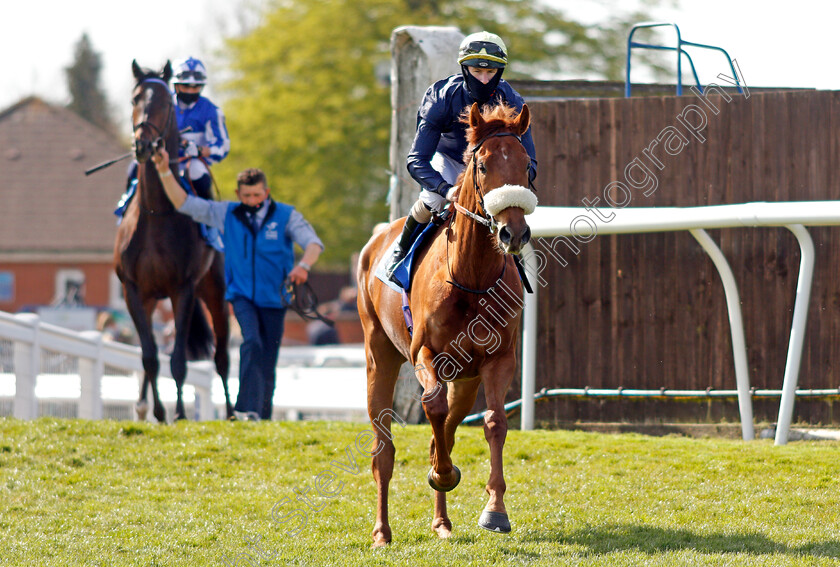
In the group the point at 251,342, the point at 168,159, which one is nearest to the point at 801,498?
the point at 251,342

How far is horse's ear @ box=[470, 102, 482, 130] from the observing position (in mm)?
5395

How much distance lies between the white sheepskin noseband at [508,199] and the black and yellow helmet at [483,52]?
4.11 feet

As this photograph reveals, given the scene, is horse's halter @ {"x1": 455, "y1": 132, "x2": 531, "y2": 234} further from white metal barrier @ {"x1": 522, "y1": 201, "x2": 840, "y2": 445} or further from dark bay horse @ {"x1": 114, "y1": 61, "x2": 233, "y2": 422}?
dark bay horse @ {"x1": 114, "y1": 61, "x2": 233, "y2": 422}

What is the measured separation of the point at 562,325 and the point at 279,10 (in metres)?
24.5

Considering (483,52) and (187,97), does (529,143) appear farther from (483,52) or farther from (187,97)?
(187,97)

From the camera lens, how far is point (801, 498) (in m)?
6.45

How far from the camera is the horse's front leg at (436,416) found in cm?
554

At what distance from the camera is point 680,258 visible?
9.70m

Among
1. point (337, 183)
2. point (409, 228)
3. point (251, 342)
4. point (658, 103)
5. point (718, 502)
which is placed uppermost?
point (337, 183)

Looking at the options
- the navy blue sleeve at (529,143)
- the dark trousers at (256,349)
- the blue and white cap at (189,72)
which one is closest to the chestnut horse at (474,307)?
the navy blue sleeve at (529,143)

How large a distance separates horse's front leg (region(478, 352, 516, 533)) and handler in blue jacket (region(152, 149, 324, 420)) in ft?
14.6

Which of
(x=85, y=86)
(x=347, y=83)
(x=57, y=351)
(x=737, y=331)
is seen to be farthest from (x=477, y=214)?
(x=85, y=86)

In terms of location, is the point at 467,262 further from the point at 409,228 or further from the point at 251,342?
the point at 251,342

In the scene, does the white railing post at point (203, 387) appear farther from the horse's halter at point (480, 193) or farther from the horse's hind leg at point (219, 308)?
the horse's halter at point (480, 193)
